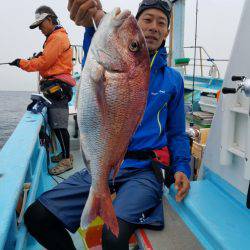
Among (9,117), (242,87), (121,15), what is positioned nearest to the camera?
(121,15)

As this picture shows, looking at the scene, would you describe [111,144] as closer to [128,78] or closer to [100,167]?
[100,167]

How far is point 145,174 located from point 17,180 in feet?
2.64

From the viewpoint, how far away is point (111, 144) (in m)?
1.36

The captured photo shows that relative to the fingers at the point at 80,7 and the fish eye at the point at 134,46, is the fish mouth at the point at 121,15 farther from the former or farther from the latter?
the fingers at the point at 80,7

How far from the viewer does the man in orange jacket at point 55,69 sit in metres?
4.11

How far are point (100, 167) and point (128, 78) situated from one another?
1.37 ft

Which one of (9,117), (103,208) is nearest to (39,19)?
(103,208)

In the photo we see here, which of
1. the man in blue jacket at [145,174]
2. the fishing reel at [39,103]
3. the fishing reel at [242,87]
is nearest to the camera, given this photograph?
the fishing reel at [242,87]

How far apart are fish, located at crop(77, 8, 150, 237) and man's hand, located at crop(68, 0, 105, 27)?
8.2 inches

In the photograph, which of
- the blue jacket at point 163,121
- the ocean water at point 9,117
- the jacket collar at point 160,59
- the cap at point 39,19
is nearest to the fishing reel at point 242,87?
the blue jacket at point 163,121

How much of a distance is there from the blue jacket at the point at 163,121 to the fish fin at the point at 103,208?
2.02 feet

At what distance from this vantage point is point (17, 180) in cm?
196

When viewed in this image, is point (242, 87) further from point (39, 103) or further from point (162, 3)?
point (39, 103)

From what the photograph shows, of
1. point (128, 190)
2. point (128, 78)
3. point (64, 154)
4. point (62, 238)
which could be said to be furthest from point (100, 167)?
point (64, 154)
